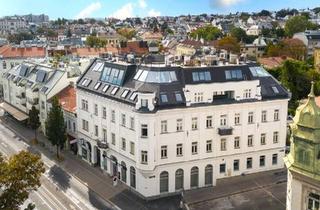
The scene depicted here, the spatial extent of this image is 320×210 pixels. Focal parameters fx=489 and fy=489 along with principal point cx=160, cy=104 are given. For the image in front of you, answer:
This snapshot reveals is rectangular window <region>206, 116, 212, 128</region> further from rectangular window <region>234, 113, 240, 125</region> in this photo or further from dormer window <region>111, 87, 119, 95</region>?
dormer window <region>111, 87, 119, 95</region>

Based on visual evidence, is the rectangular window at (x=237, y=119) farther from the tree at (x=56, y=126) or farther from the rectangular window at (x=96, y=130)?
the tree at (x=56, y=126)

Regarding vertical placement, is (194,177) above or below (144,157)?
below

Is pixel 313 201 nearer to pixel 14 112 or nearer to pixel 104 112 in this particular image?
pixel 104 112

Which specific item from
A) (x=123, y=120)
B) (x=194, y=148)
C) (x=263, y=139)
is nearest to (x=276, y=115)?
(x=263, y=139)

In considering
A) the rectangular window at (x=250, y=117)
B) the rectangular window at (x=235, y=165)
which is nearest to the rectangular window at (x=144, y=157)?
the rectangular window at (x=235, y=165)

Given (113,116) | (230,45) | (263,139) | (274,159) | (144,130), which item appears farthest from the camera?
(230,45)

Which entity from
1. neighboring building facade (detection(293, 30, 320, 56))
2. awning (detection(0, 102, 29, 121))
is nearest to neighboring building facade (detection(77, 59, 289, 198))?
awning (detection(0, 102, 29, 121))
